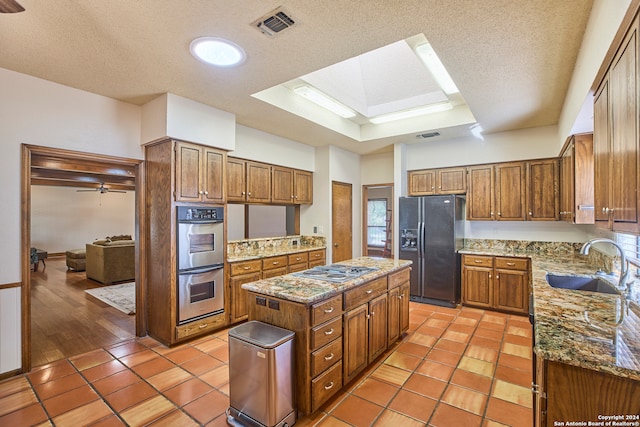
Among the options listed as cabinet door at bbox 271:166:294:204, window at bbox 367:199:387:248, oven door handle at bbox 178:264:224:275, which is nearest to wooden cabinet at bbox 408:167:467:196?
cabinet door at bbox 271:166:294:204

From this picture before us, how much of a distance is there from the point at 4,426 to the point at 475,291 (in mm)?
5300

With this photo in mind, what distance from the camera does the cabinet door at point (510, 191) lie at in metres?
4.61

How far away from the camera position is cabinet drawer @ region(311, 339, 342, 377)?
2.15 meters

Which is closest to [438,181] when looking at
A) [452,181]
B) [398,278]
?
[452,181]

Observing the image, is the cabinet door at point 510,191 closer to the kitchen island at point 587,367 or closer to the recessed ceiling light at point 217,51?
the kitchen island at point 587,367

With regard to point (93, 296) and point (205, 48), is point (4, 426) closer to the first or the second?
point (205, 48)

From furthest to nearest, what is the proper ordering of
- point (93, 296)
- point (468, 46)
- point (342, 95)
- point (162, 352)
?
point (93, 296)
point (342, 95)
point (162, 352)
point (468, 46)

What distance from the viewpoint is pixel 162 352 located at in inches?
127

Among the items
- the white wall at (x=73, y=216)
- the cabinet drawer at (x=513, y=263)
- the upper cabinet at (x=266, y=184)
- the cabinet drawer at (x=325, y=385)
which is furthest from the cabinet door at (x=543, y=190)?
the white wall at (x=73, y=216)

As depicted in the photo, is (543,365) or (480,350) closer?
(543,365)

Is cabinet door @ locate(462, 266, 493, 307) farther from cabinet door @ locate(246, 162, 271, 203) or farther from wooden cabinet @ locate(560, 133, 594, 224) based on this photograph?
cabinet door @ locate(246, 162, 271, 203)

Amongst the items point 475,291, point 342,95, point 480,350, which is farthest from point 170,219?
point 475,291

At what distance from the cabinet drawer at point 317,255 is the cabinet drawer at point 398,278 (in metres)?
1.96

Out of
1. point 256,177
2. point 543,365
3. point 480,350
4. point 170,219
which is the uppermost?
point 256,177
